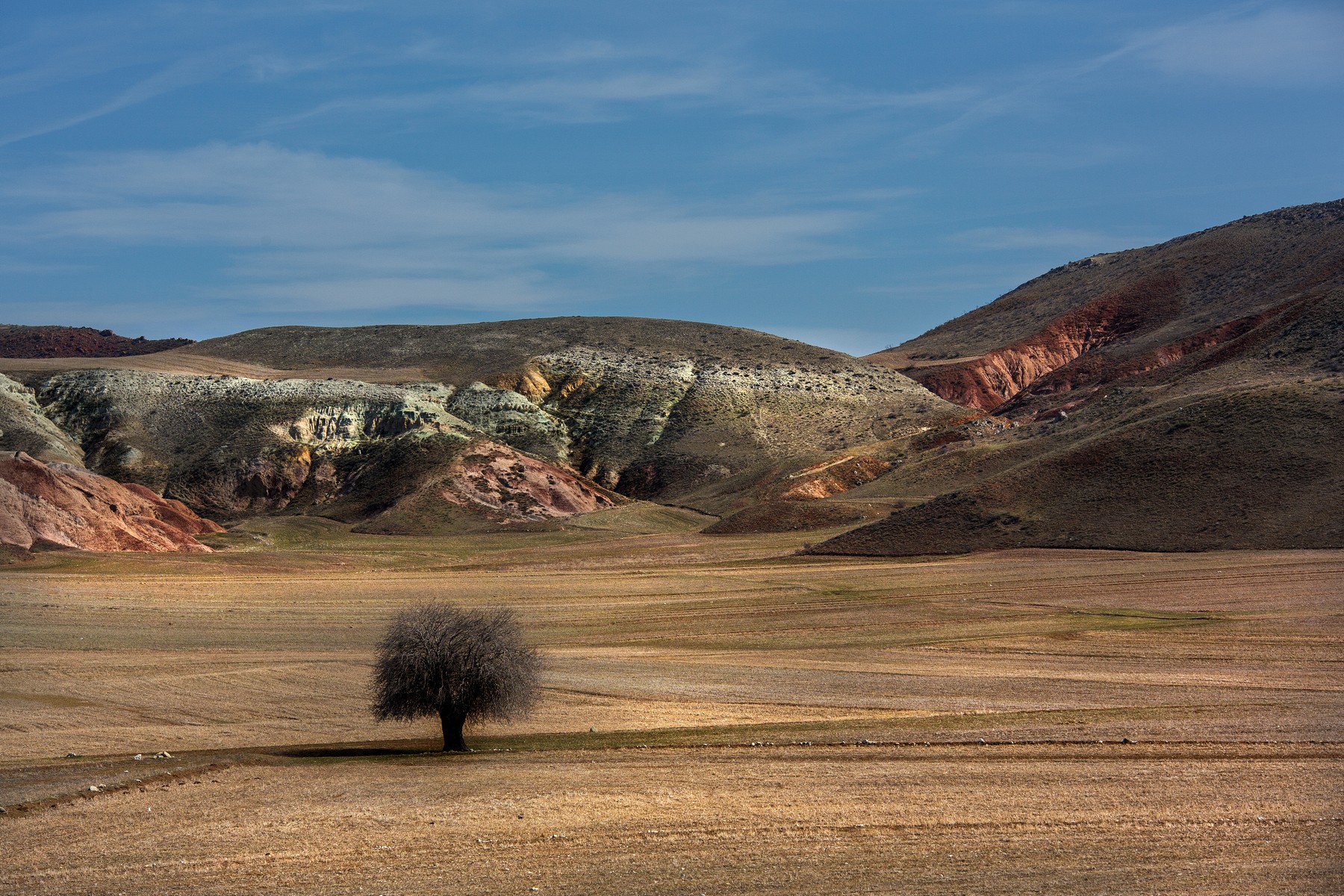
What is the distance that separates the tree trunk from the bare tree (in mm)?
17

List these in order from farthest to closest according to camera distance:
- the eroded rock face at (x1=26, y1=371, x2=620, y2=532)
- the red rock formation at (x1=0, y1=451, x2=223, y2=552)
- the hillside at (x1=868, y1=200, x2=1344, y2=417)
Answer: the hillside at (x1=868, y1=200, x2=1344, y2=417) < the eroded rock face at (x1=26, y1=371, x2=620, y2=532) < the red rock formation at (x1=0, y1=451, x2=223, y2=552)

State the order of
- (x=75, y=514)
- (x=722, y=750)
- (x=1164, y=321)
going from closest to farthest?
1. (x=722, y=750)
2. (x=75, y=514)
3. (x=1164, y=321)

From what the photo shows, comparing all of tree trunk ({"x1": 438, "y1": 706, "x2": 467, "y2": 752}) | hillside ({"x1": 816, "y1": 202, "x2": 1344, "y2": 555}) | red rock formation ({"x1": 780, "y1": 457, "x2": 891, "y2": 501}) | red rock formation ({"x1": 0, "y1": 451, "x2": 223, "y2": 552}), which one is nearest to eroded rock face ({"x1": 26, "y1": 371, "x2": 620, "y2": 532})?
red rock formation ({"x1": 780, "y1": 457, "x2": 891, "y2": 501})

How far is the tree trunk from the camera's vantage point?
98.8 ft

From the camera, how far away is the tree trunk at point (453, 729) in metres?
30.1

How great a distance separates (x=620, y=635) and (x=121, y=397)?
350 feet

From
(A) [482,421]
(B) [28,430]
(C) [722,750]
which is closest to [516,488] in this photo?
(A) [482,421]

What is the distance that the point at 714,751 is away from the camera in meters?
28.3

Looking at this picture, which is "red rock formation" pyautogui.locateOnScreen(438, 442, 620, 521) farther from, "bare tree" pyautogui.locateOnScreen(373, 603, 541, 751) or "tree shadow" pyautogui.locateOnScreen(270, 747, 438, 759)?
"tree shadow" pyautogui.locateOnScreen(270, 747, 438, 759)

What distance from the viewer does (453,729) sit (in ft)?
99.2

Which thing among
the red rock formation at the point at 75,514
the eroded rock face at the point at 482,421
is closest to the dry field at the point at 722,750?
the red rock formation at the point at 75,514

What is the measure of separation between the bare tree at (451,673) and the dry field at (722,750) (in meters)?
1.24

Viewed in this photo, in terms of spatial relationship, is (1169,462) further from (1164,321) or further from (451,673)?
(1164,321)

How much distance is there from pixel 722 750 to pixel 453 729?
6.46 meters
